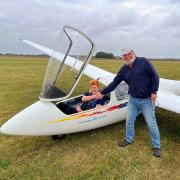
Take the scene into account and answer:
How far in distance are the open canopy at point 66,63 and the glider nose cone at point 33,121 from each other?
272mm

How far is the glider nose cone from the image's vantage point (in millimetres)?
5664

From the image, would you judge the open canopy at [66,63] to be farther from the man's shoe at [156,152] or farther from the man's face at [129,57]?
the man's shoe at [156,152]

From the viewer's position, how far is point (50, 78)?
242 inches

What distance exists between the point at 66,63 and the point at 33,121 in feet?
4.98

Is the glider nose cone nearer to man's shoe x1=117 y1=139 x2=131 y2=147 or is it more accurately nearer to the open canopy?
the open canopy

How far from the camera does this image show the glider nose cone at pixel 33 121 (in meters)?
5.66

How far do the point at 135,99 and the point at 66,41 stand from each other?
2012 millimetres

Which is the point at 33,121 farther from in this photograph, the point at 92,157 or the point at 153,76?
the point at 153,76

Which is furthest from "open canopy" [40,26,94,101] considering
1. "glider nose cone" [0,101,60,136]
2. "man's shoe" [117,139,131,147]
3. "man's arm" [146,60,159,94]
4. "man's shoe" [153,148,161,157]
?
"man's shoe" [153,148,161,157]

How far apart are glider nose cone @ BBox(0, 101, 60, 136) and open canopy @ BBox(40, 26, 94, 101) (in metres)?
0.27

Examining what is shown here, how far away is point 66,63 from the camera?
6320mm

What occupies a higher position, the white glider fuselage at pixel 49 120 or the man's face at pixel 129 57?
the man's face at pixel 129 57

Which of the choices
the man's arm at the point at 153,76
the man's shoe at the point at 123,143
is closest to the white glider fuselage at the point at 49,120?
the man's shoe at the point at 123,143

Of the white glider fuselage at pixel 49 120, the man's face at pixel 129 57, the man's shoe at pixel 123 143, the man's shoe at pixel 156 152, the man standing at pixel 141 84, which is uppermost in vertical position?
the man's face at pixel 129 57
